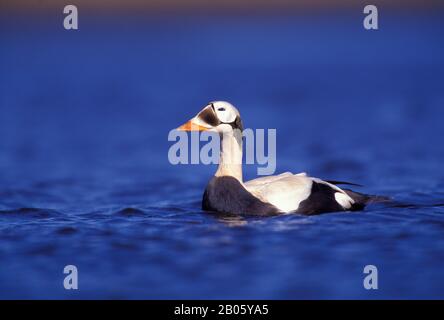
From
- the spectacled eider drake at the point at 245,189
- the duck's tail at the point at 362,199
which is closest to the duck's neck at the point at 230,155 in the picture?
the spectacled eider drake at the point at 245,189

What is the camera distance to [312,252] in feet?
28.0

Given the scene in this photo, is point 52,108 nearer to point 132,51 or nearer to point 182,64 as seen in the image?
point 182,64

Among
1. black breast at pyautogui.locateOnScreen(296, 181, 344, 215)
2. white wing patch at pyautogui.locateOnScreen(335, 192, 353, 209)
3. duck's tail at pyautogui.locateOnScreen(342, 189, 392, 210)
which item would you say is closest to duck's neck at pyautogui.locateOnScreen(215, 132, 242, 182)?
black breast at pyautogui.locateOnScreen(296, 181, 344, 215)

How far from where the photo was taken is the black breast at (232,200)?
9672 mm

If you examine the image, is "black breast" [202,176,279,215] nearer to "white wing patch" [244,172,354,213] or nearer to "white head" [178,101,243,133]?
"white wing patch" [244,172,354,213]

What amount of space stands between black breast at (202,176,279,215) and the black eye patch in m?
0.62

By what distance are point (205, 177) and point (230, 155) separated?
13.1 ft

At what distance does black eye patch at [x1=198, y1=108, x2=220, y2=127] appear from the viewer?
32.4 feet

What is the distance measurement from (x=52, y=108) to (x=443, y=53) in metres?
16.5

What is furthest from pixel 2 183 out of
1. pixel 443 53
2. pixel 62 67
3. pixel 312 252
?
pixel 443 53

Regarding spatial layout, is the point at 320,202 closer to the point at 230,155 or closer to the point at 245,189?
the point at 245,189

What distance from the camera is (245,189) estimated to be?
9.82 m

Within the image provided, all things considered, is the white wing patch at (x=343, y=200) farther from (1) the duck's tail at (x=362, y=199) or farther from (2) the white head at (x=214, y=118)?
(2) the white head at (x=214, y=118)

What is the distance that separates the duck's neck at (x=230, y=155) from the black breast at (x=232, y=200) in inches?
4.5
